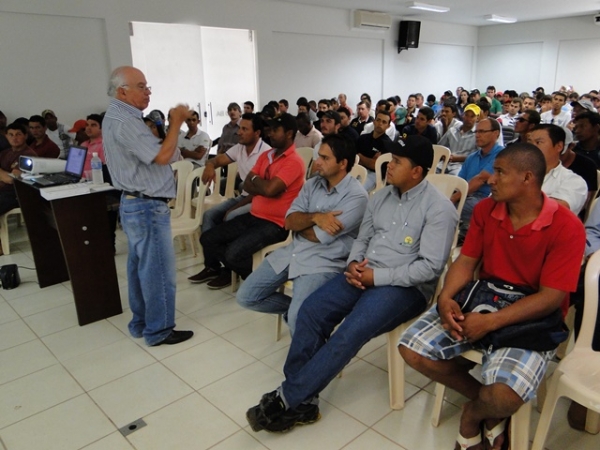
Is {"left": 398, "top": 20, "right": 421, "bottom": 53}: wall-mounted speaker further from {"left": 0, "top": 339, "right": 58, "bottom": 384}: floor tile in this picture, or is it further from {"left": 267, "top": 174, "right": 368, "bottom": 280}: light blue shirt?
{"left": 0, "top": 339, "right": 58, "bottom": 384}: floor tile

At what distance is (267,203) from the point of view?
2.79 meters

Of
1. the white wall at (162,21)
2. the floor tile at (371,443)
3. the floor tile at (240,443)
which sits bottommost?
the floor tile at (240,443)

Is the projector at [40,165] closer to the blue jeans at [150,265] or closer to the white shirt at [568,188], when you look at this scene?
the blue jeans at [150,265]

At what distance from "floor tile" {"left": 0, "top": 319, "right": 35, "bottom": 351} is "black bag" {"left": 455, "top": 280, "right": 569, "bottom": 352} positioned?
7.99ft

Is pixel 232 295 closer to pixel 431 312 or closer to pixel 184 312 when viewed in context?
pixel 184 312

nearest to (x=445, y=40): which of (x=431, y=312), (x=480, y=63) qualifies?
(x=480, y=63)

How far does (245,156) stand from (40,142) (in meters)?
2.53

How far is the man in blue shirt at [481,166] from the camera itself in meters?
2.97

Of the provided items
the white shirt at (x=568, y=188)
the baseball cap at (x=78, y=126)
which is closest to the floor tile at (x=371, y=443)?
the white shirt at (x=568, y=188)

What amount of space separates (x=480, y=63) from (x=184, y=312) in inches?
490

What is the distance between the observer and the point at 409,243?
6.24ft

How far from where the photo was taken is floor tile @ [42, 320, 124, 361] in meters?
2.49

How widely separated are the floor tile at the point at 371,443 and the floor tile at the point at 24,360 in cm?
163

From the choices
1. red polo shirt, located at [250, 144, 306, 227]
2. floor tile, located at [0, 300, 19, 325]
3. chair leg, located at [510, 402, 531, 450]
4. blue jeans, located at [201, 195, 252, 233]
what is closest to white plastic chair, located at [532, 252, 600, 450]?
chair leg, located at [510, 402, 531, 450]
